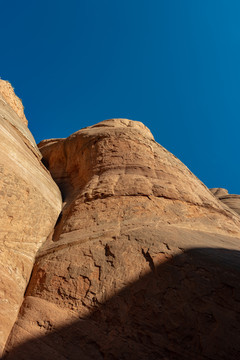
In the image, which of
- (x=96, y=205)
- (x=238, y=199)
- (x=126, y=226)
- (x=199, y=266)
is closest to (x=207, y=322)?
(x=199, y=266)

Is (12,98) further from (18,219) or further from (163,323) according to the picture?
(163,323)

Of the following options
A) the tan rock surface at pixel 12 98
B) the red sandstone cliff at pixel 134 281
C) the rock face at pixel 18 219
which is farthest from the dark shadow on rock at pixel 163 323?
the tan rock surface at pixel 12 98

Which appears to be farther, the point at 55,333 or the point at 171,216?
the point at 171,216

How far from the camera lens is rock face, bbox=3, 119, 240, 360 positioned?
9.76 ft

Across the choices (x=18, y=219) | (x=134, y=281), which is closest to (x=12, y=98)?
(x=18, y=219)

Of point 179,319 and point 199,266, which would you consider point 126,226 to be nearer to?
point 199,266

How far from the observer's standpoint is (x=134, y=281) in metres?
3.71

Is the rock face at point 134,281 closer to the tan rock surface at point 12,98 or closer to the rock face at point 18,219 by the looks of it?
the rock face at point 18,219

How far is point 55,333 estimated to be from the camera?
3.19m

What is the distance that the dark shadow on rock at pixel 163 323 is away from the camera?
2.88m

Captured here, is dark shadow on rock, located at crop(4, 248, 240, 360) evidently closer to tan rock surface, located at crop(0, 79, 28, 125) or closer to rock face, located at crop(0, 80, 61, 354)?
rock face, located at crop(0, 80, 61, 354)

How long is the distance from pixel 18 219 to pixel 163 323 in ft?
10.8

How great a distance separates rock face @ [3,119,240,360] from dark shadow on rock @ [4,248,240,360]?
1 centimetres

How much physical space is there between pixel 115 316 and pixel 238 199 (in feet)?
56.1
